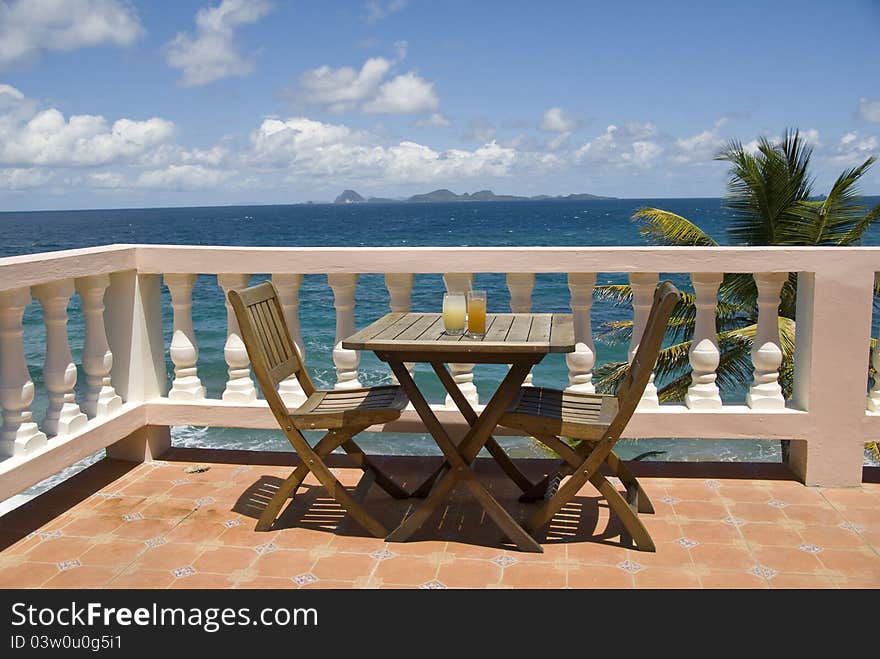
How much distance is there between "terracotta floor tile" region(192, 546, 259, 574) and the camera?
3283 mm

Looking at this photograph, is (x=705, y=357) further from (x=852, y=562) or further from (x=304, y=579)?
(x=304, y=579)

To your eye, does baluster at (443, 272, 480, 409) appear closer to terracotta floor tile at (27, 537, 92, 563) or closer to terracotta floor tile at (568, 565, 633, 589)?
terracotta floor tile at (568, 565, 633, 589)

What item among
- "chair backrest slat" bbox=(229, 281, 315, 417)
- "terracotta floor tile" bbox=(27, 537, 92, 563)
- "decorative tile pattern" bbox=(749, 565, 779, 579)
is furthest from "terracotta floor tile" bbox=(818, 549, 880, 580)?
"terracotta floor tile" bbox=(27, 537, 92, 563)

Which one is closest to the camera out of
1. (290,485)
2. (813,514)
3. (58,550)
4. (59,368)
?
(58,550)

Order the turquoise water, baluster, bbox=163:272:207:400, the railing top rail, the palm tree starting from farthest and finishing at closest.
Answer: the turquoise water < the palm tree < baluster, bbox=163:272:207:400 < the railing top rail

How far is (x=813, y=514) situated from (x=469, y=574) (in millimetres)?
1675

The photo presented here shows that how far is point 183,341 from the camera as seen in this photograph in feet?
15.0

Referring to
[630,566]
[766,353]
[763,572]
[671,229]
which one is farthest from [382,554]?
[671,229]

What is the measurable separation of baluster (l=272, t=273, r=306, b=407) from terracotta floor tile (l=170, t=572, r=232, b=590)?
1344 mm

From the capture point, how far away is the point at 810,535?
3.57m

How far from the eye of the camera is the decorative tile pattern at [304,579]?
316 centimetres

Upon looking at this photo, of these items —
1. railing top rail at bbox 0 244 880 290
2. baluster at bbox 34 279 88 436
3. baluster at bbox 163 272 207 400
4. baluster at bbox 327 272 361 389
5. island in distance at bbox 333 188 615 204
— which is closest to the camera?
baluster at bbox 34 279 88 436

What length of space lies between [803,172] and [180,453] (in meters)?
13.0

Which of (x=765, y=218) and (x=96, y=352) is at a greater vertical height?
(x=765, y=218)
